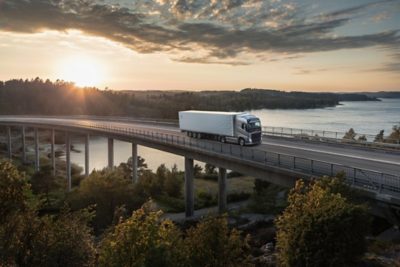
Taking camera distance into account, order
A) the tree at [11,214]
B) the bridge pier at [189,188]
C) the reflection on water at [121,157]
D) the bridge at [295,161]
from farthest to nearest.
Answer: the reflection on water at [121,157] → the bridge pier at [189,188] → the bridge at [295,161] → the tree at [11,214]

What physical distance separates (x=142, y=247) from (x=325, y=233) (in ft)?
29.2

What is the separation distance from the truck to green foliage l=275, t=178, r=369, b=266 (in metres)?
19.4

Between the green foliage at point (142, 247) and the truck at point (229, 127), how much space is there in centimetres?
2324

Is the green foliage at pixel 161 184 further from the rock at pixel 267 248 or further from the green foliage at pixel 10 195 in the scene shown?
the green foliage at pixel 10 195

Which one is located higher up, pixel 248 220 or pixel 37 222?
pixel 37 222

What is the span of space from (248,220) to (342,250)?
25.7m

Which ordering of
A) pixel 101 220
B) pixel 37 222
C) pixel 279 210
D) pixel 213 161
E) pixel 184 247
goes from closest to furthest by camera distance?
pixel 184 247 → pixel 37 222 → pixel 213 161 → pixel 101 220 → pixel 279 210

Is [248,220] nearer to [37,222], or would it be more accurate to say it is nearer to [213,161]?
[213,161]

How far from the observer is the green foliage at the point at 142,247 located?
613 inches

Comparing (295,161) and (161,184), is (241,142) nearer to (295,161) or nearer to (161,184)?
(295,161)

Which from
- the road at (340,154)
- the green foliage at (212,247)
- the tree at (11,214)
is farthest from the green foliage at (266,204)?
the tree at (11,214)

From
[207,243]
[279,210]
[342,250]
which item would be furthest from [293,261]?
[279,210]

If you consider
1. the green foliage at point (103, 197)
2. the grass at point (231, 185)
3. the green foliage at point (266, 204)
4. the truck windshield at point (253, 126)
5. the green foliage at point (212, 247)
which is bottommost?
the grass at point (231, 185)

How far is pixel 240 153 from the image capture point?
33.8 meters
